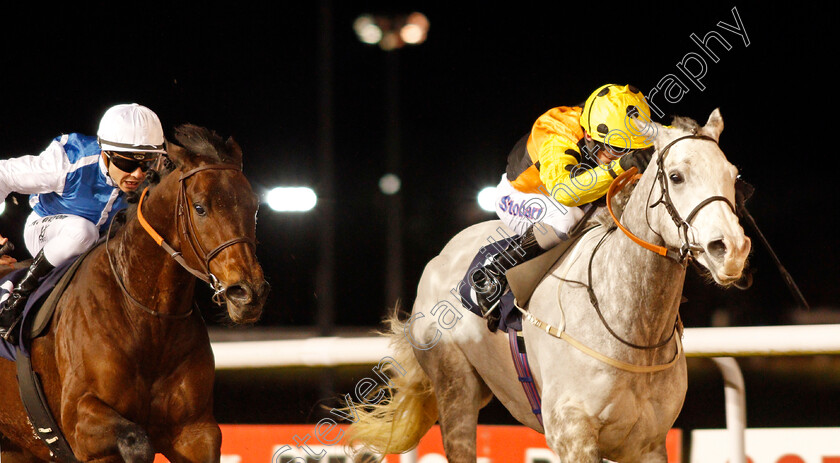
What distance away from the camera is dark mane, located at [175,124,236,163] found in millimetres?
2617

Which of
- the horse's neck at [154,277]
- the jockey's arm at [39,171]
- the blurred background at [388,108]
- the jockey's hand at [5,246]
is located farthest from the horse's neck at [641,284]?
the blurred background at [388,108]

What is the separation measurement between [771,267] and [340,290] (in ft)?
12.6

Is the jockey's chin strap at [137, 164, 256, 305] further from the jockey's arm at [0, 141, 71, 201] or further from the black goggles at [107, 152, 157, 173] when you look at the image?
the jockey's arm at [0, 141, 71, 201]

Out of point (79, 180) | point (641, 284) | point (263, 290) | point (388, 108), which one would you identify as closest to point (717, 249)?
point (641, 284)

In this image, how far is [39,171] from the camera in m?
2.99

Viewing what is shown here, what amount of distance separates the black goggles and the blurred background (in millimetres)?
3533

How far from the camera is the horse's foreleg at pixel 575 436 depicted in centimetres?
246

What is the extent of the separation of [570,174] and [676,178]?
0.55 meters

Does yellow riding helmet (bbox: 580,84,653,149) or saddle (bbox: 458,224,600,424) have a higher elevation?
yellow riding helmet (bbox: 580,84,653,149)

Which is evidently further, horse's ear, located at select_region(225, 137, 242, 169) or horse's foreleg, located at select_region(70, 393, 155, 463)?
horse's ear, located at select_region(225, 137, 242, 169)

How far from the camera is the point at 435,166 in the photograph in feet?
25.9

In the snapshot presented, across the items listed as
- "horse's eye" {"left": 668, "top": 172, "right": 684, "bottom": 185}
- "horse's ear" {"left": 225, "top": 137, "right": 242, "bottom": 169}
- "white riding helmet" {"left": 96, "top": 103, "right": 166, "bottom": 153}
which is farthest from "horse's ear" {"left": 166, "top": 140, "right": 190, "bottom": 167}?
"horse's eye" {"left": 668, "top": 172, "right": 684, "bottom": 185}

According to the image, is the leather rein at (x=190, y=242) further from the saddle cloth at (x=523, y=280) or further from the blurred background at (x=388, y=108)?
the blurred background at (x=388, y=108)

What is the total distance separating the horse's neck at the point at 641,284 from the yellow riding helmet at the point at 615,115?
25 cm
